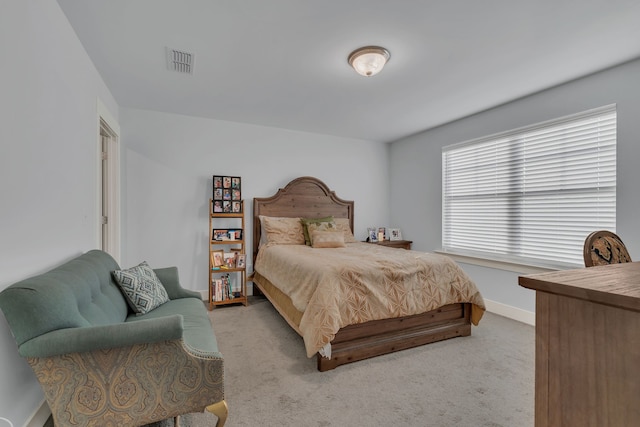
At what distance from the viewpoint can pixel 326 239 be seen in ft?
12.1

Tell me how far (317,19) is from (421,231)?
341cm

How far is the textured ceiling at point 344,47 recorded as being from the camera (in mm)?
1799

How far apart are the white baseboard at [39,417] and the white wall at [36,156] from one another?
2 cm

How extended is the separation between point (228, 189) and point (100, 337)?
2.80 meters

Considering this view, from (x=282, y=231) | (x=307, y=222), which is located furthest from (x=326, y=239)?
(x=282, y=231)

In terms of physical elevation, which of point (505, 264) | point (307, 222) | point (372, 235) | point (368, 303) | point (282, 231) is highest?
point (307, 222)

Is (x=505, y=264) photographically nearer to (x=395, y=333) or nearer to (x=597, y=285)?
(x=395, y=333)

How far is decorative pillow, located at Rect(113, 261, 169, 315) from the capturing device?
1.95m

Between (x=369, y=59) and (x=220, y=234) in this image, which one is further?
(x=220, y=234)

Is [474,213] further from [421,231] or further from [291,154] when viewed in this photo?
[291,154]

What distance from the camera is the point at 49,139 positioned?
1.63 m

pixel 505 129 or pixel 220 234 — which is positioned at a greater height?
pixel 505 129

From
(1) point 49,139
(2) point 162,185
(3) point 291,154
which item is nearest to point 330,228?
(3) point 291,154

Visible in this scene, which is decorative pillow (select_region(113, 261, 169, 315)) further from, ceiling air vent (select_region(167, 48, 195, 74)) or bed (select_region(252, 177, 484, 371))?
ceiling air vent (select_region(167, 48, 195, 74))
